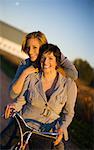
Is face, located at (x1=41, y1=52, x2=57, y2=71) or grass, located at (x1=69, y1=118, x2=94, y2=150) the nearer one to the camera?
face, located at (x1=41, y1=52, x2=57, y2=71)

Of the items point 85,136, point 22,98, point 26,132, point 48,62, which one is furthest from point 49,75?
point 85,136

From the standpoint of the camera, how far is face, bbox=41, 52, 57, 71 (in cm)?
189

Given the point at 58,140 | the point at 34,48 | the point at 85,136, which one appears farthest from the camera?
the point at 85,136

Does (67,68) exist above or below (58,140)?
above

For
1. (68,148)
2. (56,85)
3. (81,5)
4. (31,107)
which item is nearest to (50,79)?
(56,85)

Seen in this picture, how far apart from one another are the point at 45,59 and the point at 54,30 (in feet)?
2.10

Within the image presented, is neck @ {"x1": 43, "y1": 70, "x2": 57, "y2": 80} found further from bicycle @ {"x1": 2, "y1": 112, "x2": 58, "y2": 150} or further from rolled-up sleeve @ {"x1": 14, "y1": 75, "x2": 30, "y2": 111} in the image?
bicycle @ {"x1": 2, "y1": 112, "x2": 58, "y2": 150}

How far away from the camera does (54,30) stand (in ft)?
8.16

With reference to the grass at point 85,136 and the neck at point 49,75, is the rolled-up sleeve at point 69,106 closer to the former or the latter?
the neck at point 49,75

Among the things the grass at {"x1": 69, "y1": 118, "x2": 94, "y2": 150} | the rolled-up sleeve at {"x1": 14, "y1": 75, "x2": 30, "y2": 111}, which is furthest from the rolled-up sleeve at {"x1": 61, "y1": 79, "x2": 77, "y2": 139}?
the grass at {"x1": 69, "y1": 118, "x2": 94, "y2": 150}

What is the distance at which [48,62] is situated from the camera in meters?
1.91

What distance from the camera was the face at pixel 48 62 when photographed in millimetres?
1893

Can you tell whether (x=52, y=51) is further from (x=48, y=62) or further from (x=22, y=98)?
(x=22, y=98)

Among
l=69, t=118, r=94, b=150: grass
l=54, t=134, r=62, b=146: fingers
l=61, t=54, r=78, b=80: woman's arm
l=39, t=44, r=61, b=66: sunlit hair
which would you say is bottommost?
l=69, t=118, r=94, b=150: grass
